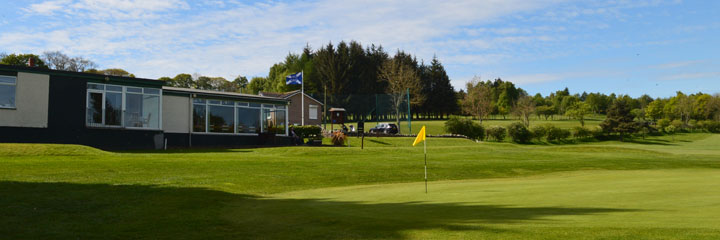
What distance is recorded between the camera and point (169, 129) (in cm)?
2972

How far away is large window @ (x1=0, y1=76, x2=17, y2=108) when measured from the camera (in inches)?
948

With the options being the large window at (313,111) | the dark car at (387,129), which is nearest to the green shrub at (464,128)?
the dark car at (387,129)

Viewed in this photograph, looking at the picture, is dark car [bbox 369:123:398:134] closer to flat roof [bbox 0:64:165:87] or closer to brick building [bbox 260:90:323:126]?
brick building [bbox 260:90:323:126]

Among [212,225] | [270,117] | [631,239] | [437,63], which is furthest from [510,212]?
[437,63]

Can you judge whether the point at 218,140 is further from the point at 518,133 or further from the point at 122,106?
the point at 518,133

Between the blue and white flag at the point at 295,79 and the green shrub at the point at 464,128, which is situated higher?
the blue and white flag at the point at 295,79

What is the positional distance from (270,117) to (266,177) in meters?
19.3

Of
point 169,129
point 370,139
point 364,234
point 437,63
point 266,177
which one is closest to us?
point 364,234

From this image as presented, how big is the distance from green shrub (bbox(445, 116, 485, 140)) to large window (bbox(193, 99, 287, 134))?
20.2 meters

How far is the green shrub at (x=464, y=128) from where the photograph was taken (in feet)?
163

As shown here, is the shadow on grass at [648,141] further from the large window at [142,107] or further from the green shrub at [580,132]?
the large window at [142,107]

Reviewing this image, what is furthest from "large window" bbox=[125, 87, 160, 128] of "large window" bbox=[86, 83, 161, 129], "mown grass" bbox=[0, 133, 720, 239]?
"mown grass" bbox=[0, 133, 720, 239]

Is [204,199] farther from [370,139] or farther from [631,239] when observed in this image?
[370,139]

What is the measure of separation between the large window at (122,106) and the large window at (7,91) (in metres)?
3.15
